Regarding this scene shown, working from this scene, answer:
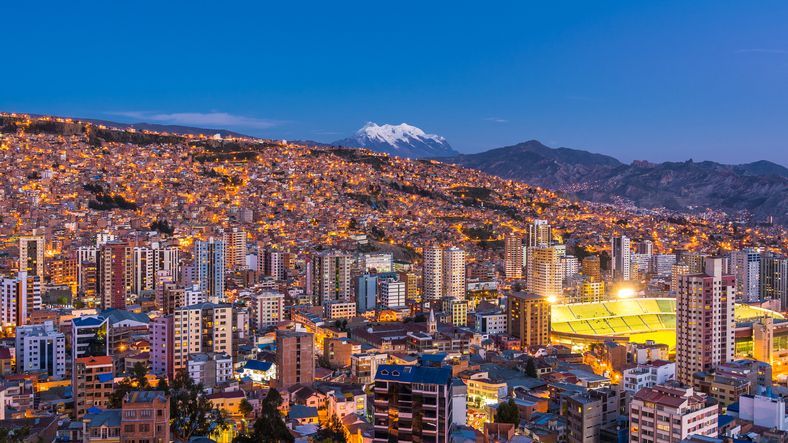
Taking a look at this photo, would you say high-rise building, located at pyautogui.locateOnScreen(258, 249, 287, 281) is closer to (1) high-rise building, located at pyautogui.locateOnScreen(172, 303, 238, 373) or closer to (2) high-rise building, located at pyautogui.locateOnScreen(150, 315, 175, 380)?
(1) high-rise building, located at pyautogui.locateOnScreen(172, 303, 238, 373)

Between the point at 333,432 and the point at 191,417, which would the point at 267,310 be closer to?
the point at 191,417

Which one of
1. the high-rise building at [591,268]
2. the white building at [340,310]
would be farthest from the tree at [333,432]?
the high-rise building at [591,268]

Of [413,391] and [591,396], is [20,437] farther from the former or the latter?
[591,396]

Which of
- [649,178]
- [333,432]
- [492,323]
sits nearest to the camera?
[333,432]

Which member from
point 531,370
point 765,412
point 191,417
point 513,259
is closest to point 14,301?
point 191,417

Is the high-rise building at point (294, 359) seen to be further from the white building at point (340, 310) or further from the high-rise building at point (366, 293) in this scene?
the high-rise building at point (366, 293)

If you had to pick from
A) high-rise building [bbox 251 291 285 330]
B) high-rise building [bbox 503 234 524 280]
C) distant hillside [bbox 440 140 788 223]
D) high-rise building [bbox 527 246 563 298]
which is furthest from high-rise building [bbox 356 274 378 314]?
distant hillside [bbox 440 140 788 223]
